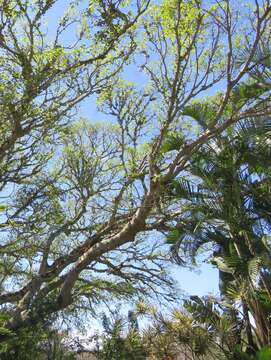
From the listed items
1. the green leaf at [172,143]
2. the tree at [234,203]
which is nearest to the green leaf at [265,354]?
the tree at [234,203]

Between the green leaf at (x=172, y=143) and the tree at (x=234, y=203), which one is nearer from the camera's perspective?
the tree at (x=234, y=203)

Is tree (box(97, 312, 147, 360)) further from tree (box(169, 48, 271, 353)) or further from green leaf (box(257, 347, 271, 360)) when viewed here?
green leaf (box(257, 347, 271, 360))

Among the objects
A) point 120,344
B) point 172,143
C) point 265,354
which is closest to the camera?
point 265,354

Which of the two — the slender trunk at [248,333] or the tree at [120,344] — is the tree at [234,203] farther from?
the tree at [120,344]

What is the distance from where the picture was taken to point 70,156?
46.7 feet

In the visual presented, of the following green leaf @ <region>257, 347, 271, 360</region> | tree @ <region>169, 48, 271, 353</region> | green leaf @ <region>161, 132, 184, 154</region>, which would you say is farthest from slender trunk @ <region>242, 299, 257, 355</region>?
green leaf @ <region>161, 132, 184, 154</region>

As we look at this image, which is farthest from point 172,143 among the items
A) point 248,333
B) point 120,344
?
point 120,344

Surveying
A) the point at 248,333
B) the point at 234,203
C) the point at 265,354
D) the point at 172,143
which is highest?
the point at 172,143

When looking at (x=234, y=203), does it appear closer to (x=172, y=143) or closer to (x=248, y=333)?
(x=172, y=143)

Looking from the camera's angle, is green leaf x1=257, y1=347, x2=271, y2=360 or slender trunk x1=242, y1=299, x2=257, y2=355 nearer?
green leaf x1=257, y1=347, x2=271, y2=360

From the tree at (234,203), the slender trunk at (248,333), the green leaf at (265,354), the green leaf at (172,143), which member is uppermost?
the green leaf at (172,143)

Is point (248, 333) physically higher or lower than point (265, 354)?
higher

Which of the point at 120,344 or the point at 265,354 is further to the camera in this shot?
the point at 120,344

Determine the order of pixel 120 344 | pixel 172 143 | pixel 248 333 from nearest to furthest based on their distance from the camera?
pixel 248 333
pixel 172 143
pixel 120 344
